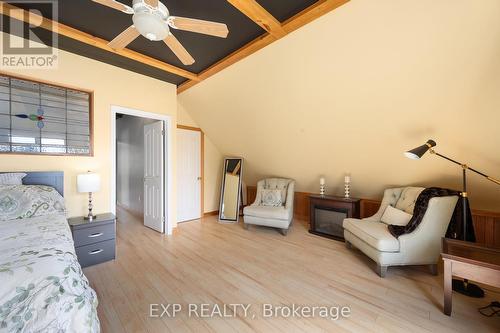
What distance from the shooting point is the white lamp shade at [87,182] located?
7.90 feet

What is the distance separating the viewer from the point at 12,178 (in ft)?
6.88

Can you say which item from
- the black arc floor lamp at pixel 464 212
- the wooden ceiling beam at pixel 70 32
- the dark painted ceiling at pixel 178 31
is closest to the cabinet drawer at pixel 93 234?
the wooden ceiling beam at pixel 70 32

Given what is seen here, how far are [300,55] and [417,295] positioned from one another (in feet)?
8.70

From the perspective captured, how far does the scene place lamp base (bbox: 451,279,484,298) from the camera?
190cm

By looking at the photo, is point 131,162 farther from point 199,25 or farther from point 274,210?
point 199,25

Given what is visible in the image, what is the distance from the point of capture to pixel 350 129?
2656 mm

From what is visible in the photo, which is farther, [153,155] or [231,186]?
[231,186]

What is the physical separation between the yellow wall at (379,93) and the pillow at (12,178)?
2486mm

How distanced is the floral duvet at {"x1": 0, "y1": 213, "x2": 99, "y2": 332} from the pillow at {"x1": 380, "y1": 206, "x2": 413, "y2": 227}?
306cm

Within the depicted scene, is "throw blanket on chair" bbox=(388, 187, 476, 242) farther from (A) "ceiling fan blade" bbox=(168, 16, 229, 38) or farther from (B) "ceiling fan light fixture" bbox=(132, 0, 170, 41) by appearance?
(B) "ceiling fan light fixture" bbox=(132, 0, 170, 41)

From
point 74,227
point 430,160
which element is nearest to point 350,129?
point 430,160

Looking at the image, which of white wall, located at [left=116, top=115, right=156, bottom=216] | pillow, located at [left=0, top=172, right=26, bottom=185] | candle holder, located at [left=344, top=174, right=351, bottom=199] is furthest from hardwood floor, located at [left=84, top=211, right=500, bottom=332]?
white wall, located at [left=116, top=115, right=156, bottom=216]

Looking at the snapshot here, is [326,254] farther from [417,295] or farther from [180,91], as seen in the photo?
[180,91]

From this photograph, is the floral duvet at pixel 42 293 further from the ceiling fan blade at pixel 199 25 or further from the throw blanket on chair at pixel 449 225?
the throw blanket on chair at pixel 449 225
